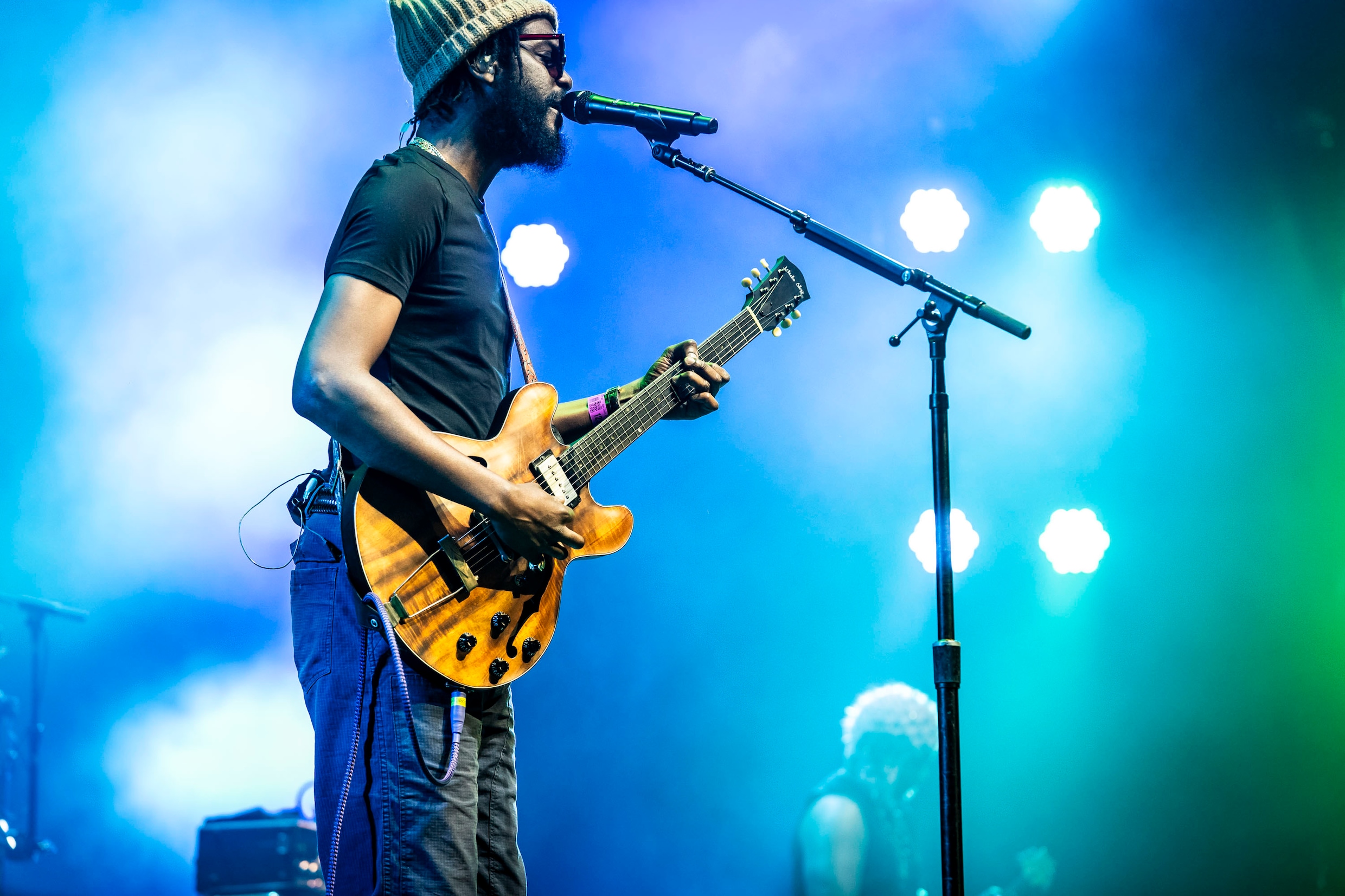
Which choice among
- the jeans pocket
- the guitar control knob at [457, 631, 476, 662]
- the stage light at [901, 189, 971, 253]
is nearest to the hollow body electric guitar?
the guitar control knob at [457, 631, 476, 662]

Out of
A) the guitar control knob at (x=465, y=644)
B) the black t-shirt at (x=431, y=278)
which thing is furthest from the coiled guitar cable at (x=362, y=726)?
the black t-shirt at (x=431, y=278)

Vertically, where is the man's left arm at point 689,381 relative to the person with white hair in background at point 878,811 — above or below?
above

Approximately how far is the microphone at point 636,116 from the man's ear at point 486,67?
207mm

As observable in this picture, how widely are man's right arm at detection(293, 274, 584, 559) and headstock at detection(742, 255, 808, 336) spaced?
46.9 inches

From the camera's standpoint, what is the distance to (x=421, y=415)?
170 cm

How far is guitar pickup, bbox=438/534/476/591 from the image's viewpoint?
5.39 ft

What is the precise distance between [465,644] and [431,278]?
67cm

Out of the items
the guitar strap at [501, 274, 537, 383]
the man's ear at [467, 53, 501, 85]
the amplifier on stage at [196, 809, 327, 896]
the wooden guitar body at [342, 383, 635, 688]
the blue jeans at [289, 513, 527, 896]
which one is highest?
the man's ear at [467, 53, 501, 85]

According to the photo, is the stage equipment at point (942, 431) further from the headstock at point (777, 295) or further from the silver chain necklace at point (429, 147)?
the silver chain necklace at point (429, 147)

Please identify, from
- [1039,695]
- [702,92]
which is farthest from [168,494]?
[1039,695]

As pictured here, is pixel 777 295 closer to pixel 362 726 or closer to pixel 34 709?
pixel 362 726

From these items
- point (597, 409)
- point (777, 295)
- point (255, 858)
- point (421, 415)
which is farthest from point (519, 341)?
point (255, 858)

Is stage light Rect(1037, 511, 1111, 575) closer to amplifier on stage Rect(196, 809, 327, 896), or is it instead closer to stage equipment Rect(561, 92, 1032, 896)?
stage equipment Rect(561, 92, 1032, 896)

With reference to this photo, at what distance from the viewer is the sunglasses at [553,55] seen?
210 centimetres
